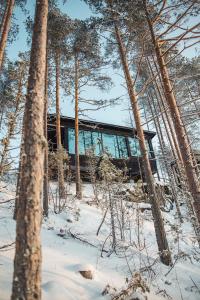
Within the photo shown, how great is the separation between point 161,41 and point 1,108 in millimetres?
15391

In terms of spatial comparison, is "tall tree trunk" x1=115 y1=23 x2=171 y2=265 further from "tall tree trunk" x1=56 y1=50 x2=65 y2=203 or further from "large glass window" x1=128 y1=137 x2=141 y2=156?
"large glass window" x1=128 y1=137 x2=141 y2=156

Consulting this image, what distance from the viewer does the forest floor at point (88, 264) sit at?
530 centimetres

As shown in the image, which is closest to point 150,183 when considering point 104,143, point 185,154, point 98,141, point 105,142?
point 185,154

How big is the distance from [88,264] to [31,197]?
384 cm

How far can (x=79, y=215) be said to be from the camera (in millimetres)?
11492

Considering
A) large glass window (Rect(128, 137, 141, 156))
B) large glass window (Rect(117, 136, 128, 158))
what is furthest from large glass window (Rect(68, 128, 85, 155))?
large glass window (Rect(128, 137, 141, 156))

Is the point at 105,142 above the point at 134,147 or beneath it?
above

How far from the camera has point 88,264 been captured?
6418 millimetres

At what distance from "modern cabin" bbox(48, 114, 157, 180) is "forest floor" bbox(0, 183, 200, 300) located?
9024mm

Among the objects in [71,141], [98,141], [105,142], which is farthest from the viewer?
[105,142]

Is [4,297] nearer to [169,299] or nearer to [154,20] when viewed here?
[169,299]

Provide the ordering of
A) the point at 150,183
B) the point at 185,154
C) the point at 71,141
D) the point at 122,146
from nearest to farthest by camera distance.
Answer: the point at 185,154
the point at 150,183
the point at 71,141
the point at 122,146

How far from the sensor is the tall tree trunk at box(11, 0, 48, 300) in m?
3.05

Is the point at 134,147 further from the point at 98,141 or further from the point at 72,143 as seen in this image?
the point at 72,143
